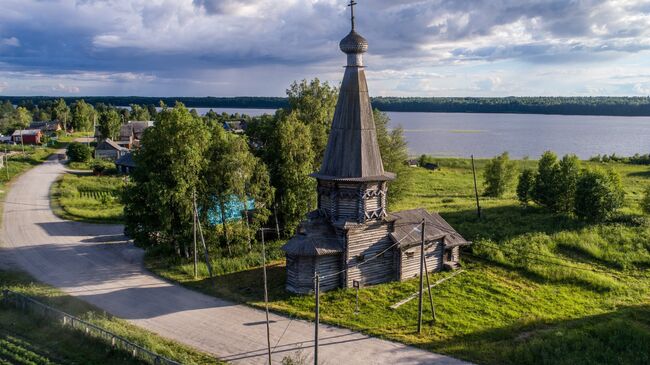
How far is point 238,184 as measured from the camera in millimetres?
26281

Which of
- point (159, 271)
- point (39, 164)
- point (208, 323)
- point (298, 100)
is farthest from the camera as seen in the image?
point (39, 164)

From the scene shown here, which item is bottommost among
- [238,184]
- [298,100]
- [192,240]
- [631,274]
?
[631,274]

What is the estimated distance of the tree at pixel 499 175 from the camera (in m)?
48.5

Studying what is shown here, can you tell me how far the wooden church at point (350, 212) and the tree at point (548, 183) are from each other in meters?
17.8

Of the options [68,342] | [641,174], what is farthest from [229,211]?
[641,174]

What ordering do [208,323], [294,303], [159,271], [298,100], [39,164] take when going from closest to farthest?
1. [208,323]
2. [294,303]
3. [159,271]
4. [298,100]
5. [39,164]

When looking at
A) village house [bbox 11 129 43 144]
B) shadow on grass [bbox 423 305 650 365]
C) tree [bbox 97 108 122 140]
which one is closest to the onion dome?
shadow on grass [bbox 423 305 650 365]

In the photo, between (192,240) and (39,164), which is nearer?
(192,240)

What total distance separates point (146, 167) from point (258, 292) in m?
9.25

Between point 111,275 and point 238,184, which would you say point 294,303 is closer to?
point 238,184

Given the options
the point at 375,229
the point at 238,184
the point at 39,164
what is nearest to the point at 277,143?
the point at 238,184

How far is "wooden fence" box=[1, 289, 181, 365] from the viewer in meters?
15.3

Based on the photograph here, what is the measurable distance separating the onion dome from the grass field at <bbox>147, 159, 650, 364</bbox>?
37.2 feet

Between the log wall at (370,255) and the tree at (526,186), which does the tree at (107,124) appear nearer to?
the tree at (526,186)
